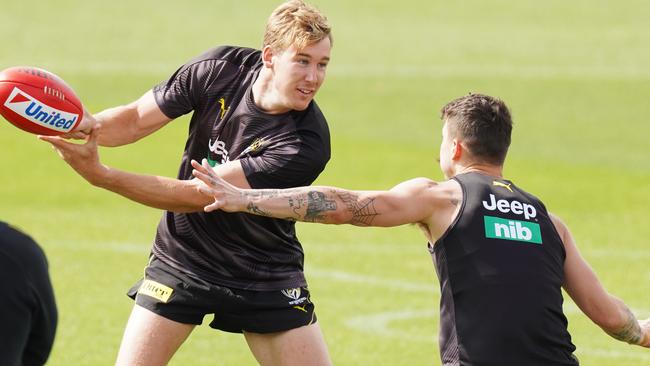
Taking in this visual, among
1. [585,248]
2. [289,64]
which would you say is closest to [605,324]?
[289,64]

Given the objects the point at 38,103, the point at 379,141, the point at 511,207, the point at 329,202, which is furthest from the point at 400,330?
the point at 379,141

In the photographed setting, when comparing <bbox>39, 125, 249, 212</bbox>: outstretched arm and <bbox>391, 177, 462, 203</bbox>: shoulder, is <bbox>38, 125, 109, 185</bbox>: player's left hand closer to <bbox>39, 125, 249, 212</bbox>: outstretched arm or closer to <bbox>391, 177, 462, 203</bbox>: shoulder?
<bbox>39, 125, 249, 212</bbox>: outstretched arm

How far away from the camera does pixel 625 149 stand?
26.8 metres

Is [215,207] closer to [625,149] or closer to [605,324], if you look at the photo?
[605,324]

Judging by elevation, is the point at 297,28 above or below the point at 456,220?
above

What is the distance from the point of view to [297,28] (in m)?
8.16

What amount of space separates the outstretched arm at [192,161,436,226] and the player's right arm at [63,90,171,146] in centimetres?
158

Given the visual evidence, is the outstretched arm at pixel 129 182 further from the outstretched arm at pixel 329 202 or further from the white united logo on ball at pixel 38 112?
the outstretched arm at pixel 329 202

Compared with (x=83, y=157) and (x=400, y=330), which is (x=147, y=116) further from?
(x=400, y=330)

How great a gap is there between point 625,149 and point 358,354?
16117 mm

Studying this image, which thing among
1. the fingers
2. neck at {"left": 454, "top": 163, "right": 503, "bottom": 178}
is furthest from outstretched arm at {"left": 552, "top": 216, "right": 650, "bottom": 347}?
the fingers

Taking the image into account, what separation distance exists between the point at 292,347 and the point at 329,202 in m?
1.39

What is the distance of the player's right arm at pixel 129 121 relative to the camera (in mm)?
8469

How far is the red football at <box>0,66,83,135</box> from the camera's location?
312 inches
